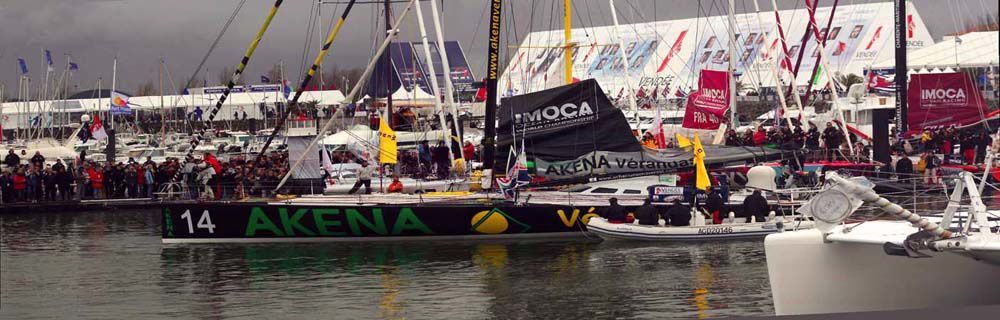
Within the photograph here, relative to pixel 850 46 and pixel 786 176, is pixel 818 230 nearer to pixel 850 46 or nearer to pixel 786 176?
pixel 786 176

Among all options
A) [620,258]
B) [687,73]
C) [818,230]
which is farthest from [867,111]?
[818,230]

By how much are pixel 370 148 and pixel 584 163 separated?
1356cm

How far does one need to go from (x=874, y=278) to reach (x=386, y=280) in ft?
27.5

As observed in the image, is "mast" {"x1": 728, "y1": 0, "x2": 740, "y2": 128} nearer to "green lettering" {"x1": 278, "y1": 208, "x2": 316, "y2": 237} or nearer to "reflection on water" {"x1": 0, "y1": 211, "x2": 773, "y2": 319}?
"reflection on water" {"x1": 0, "y1": 211, "x2": 773, "y2": 319}

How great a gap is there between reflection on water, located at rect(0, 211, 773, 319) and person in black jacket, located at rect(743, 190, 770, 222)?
2.01ft

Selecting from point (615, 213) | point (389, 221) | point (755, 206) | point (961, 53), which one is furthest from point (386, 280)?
point (961, 53)

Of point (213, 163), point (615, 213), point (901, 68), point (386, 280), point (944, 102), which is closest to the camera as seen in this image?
point (386, 280)

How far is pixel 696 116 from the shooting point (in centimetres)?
2903

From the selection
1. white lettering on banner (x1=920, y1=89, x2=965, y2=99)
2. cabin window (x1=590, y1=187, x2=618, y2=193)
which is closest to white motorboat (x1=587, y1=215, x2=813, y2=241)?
cabin window (x1=590, y1=187, x2=618, y2=193)

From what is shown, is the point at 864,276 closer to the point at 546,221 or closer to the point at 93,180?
the point at 546,221

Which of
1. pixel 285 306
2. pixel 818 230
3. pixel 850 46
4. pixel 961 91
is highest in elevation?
pixel 850 46

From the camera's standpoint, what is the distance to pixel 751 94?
58.0 metres

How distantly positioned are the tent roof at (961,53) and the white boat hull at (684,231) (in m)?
13.3

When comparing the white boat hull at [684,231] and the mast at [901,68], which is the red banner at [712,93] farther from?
the white boat hull at [684,231]
